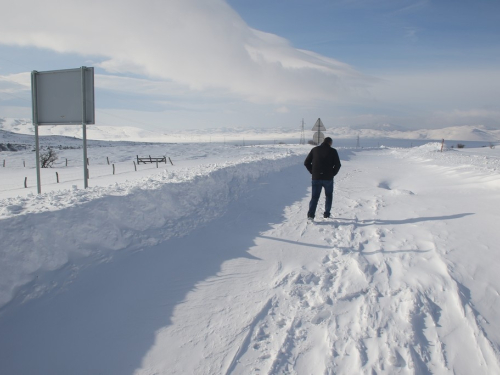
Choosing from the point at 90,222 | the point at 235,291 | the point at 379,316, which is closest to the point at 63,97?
the point at 90,222

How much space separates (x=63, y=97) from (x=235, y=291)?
6.88 m

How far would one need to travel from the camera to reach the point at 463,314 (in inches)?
141

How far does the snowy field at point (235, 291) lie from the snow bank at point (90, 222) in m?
0.02

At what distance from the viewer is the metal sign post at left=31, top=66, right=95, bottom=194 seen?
797cm

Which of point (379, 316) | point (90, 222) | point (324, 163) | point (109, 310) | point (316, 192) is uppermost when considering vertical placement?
Answer: point (324, 163)

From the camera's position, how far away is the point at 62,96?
812 cm

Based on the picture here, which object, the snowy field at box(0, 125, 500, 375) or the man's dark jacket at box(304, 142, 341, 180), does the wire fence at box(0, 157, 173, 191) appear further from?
the man's dark jacket at box(304, 142, 341, 180)

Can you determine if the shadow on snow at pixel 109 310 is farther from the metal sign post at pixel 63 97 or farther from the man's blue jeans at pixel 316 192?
→ the metal sign post at pixel 63 97

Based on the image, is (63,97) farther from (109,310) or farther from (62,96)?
(109,310)

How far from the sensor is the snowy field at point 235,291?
309 centimetres

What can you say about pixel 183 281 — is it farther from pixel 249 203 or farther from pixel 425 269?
pixel 249 203

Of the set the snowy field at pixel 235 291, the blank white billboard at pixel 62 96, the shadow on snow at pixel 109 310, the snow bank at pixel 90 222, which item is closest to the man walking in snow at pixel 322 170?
the snowy field at pixel 235 291

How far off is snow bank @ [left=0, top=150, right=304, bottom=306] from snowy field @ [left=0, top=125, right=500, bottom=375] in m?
0.02

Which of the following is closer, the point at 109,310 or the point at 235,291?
the point at 109,310
